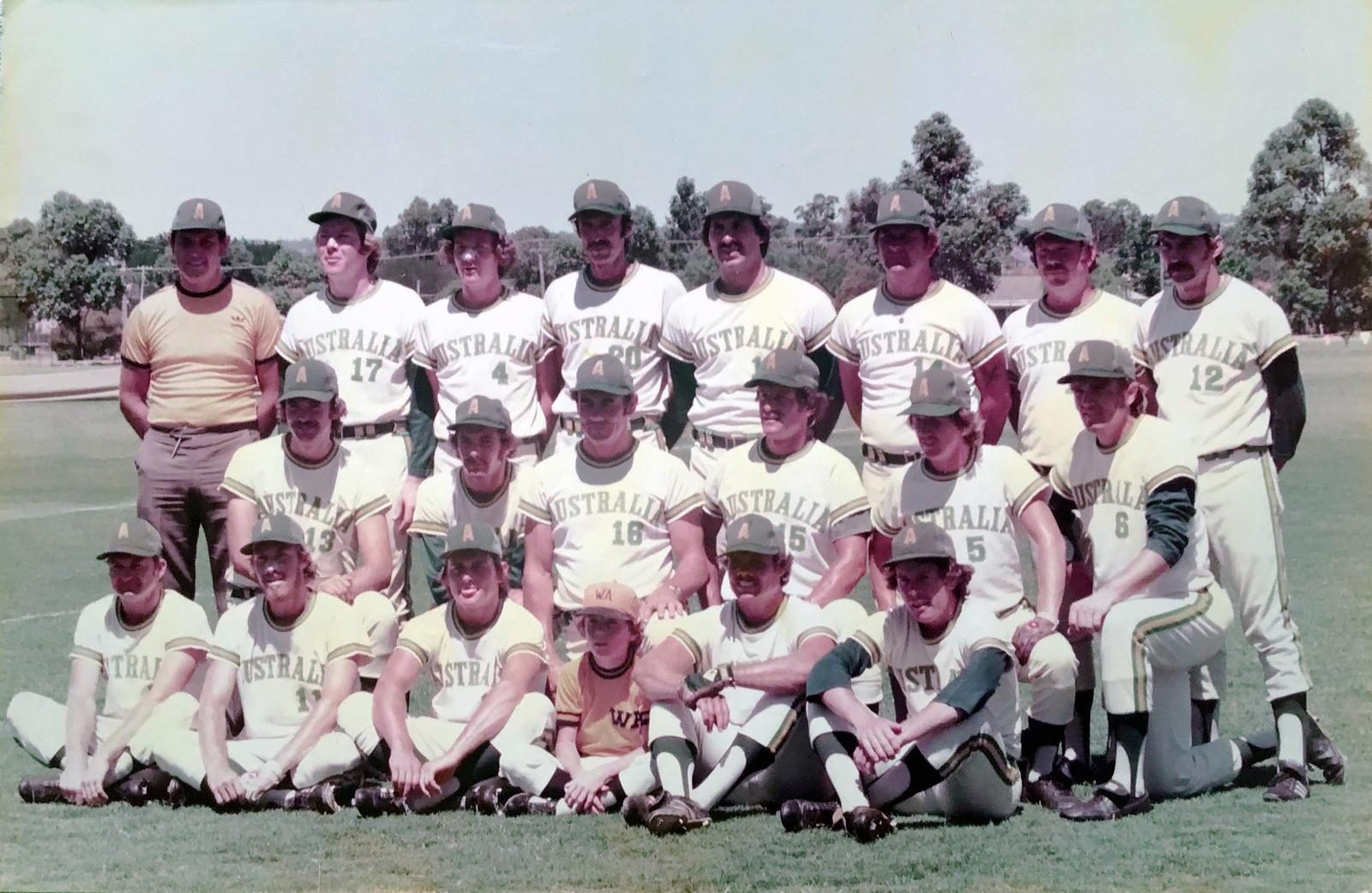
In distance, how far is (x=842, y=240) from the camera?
49.8ft

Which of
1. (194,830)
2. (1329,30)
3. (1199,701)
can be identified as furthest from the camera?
(1329,30)

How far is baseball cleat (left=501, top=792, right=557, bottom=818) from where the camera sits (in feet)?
16.2

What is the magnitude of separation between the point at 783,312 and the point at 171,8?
2926mm

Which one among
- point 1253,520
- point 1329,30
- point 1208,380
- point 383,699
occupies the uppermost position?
point 1329,30

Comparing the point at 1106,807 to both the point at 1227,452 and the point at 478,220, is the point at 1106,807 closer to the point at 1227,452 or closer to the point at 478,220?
the point at 1227,452

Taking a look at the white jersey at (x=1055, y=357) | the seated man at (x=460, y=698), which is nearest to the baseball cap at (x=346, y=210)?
the seated man at (x=460, y=698)

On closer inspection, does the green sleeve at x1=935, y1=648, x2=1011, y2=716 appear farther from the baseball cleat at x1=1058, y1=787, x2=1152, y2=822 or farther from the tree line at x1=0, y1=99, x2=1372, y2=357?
the tree line at x1=0, y1=99, x2=1372, y2=357

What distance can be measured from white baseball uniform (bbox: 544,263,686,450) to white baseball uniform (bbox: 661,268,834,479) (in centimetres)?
13

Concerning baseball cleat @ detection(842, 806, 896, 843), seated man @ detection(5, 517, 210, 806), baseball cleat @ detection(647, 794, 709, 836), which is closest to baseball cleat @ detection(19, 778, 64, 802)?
seated man @ detection(5, 517, 210, 806)

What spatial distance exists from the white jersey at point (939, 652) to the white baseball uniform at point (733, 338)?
45.4 inches

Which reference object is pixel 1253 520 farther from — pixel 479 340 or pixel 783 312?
pixel 479 340

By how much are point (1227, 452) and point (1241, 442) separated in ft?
0.20

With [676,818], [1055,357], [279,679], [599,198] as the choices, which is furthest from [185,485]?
[1055,357]

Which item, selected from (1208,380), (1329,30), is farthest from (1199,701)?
(1329,30)
